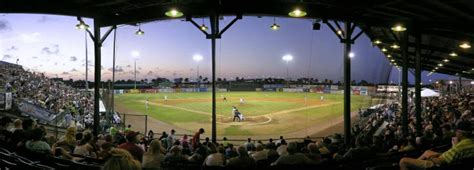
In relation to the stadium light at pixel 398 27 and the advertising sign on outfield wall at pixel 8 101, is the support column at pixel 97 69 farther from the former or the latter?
the advertising sign on outfield wall at pixel 8 101

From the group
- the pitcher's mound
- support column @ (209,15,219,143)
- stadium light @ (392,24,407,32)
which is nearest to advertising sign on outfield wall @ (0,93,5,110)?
support column @ (209,15,219,143)

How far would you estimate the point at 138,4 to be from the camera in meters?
10.0

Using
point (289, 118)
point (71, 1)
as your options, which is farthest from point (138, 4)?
point (289, 118)

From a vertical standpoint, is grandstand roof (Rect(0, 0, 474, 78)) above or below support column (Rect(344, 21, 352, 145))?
above

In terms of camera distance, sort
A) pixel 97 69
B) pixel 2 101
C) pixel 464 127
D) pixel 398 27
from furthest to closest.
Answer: pixel 2 101 < pixel 97 69 < pixel 398 27 < pixel 464 127

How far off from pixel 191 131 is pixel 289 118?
11.0 meters

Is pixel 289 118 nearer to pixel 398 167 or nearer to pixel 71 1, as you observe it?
pixel 71 1

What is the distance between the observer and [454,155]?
4.86 metres

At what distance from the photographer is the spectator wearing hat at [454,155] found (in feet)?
14.9

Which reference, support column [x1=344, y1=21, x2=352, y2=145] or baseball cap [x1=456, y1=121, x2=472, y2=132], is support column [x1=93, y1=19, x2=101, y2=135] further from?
baseball cap [x1=456, y1=121, x2=472, y2=132]

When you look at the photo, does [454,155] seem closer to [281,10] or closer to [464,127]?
[464,127]

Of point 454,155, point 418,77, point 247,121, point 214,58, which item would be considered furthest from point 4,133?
point 247,121

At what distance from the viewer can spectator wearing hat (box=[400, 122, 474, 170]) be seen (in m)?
4.55

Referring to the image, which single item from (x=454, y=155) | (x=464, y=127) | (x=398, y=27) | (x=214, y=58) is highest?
(x=398, y=27)
